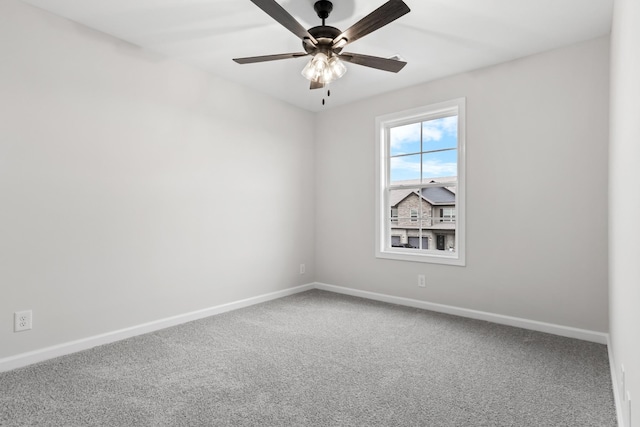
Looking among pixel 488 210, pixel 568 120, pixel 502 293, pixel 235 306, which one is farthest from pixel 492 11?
pixel 235 306

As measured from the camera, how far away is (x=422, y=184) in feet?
13.0

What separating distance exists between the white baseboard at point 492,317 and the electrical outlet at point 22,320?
125 inches

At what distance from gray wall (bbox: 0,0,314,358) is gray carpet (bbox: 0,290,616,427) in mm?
443

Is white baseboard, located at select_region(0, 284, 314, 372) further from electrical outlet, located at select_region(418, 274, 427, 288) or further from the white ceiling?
the white ceiling

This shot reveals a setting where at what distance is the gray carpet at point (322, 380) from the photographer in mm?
1816

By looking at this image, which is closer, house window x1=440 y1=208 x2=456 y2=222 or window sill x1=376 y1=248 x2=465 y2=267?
window sill x1=376 y1=248 x2=465 y2=267

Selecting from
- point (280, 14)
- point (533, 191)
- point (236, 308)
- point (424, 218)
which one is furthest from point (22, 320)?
point (533, 191)

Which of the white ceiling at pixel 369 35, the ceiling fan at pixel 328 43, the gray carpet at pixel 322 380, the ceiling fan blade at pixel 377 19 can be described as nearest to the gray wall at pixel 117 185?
the white ceiling at pixel 369 35

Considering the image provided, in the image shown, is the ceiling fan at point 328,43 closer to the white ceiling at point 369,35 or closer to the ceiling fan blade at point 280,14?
the ceiling fan blade at point 280,14

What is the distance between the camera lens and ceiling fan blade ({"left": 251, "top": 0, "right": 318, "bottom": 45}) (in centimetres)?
186

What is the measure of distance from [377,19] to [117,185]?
2382 millimetres

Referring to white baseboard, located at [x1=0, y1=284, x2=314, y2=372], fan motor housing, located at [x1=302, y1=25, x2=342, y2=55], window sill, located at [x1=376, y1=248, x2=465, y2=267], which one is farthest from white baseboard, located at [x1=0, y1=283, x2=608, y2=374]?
fan motor housing, located at [x1=302, y1=25, x2=342, y2=55]

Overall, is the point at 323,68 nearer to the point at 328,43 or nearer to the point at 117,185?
the point at 328,43

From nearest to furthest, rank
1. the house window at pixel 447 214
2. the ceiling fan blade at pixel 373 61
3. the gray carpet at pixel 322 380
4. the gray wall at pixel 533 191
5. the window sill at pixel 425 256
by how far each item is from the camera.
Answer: the gray carpet at pixel 322 380
the ceiling fan blade at pixel 373 61
the gray wall at pixel 533 191
the window sill at pixel 425 256
the house window at pixel 447 214
